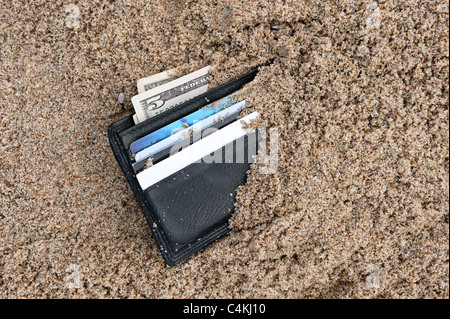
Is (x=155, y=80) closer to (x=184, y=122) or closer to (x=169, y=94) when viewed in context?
(x=169, y=94)

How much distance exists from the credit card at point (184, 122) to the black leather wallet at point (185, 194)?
4 centimetres

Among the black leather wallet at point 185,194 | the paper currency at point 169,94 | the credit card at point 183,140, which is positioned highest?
the paper currency at point 169,94

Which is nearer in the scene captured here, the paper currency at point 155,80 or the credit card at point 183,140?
the credit card at point 183,140

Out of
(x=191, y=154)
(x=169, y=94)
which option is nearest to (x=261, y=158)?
(x=191, y=154)

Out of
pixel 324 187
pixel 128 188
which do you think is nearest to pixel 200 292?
pixel 128 188

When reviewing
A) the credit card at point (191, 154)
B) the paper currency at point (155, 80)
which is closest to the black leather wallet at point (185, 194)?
the credit card at point (191, 154)

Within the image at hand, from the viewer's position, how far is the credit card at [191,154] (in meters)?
1.00

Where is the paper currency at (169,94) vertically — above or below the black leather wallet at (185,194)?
above

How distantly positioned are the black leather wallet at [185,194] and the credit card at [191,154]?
16mm

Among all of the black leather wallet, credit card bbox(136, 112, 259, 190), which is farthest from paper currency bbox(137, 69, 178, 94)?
credit card bbox(136, 112, 259, 190)

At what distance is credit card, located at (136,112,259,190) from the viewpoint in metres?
1.00

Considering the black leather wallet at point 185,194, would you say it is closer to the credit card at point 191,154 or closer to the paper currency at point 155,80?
the credit card at point 191,154

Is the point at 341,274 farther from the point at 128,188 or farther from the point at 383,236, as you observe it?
the point at 128,188
